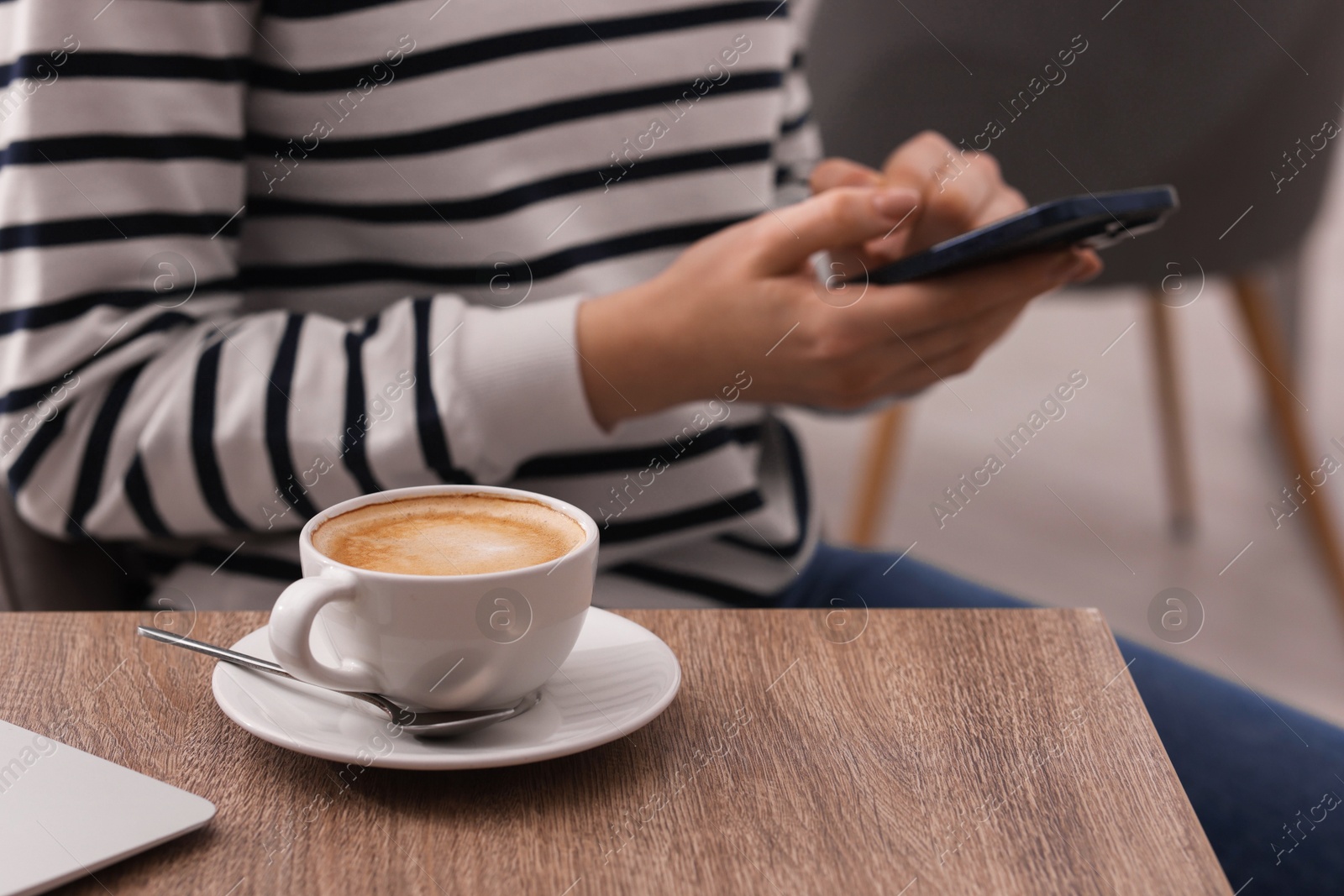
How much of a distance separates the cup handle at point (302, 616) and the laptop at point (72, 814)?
38 mm

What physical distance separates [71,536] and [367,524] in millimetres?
260

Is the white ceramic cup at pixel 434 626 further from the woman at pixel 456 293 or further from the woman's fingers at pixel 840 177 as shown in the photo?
the woman's fingers at pixel 840 177

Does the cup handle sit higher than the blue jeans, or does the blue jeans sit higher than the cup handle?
the cup handle

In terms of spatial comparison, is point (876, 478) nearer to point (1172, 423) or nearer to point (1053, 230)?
point (1172, 423)

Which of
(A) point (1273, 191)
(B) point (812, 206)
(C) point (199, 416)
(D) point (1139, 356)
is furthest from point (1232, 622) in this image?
(C) point (199, 416)

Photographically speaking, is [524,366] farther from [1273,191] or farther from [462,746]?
[1273,191]

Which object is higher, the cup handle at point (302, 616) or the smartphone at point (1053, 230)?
the smartphone at point (1053, 230)

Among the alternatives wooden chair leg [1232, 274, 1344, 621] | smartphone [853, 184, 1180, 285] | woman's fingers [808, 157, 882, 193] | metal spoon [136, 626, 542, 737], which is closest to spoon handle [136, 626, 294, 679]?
metal spoon [136, 626, 542, 737]

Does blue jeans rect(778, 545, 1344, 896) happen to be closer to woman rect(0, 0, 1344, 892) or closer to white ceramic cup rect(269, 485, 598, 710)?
woman rect(0, 0, 1344, 892)

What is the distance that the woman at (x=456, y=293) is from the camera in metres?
0.47

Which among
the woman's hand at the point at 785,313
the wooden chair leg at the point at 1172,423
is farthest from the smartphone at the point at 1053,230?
the wooden chair leg at the point at 1172,423

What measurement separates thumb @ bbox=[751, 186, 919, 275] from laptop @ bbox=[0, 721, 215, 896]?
31 centimetres

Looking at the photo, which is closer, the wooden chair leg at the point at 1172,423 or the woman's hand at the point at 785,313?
the woman's hand at the point at 785,313

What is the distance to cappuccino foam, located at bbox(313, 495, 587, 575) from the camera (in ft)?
0.95
